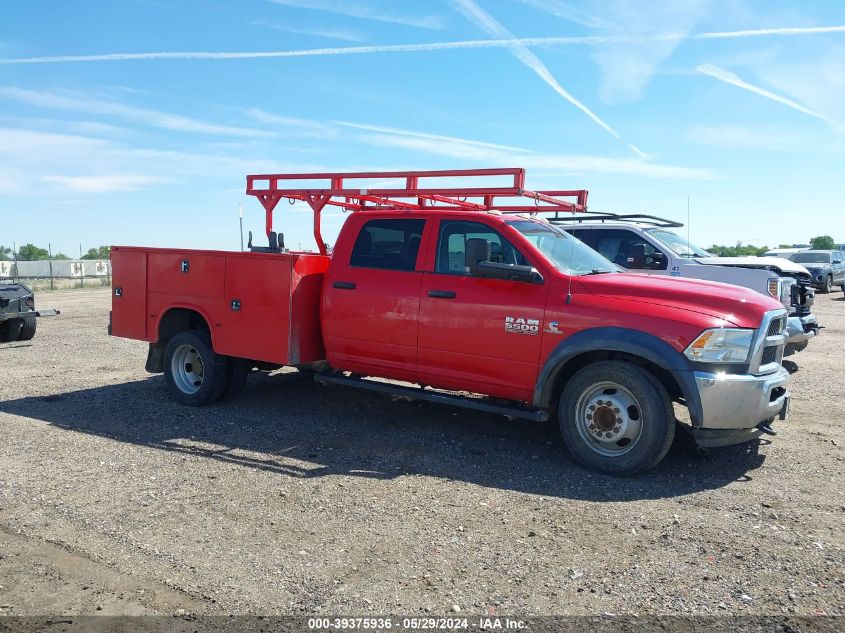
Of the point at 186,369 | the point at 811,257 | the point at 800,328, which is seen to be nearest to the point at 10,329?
the point at 186,369

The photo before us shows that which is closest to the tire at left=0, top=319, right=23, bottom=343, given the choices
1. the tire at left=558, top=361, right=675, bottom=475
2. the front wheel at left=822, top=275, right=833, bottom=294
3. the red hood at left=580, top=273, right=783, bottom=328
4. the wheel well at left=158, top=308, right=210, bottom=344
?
the wheel well at left=158, top=308, right=210, bottom=344

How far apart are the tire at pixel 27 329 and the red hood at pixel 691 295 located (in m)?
10.6

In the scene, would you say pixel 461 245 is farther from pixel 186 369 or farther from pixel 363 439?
pixel 186 369

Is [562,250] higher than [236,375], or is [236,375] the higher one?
[562,250]

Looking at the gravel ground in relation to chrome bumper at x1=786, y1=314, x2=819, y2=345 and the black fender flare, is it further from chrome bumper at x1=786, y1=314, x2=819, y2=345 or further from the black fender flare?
chrome bumper at x1=786, y1=314, x2=819, y2=345

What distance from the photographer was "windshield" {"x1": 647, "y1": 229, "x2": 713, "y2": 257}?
11.3m

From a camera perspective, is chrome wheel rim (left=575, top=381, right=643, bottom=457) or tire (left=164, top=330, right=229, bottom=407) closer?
chrome wheel rim (left=575, top=381, right=643, bottom=457)

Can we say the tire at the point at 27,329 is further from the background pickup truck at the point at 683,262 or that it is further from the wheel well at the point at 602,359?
the wheel well at the point at 602,359

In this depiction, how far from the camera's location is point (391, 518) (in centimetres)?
468

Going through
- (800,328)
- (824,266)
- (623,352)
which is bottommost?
(800,328)

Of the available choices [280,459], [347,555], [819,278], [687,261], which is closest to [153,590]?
[347,555]

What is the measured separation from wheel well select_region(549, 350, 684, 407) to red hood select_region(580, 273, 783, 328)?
472 millimetres

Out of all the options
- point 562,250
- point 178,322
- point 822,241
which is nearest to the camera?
point 562,250

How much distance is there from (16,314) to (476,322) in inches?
378
